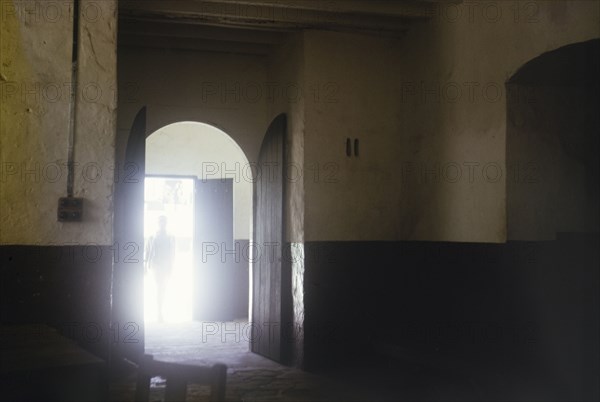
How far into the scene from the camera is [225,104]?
809 cm

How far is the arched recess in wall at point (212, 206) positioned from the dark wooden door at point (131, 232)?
130 inches

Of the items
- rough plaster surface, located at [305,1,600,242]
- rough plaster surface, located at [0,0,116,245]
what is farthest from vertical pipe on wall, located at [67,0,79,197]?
rough plaster surface, located at [305,1,600,242]

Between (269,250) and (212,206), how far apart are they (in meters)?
3.13

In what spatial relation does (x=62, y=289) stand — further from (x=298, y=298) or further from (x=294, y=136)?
(x=294, y=136)

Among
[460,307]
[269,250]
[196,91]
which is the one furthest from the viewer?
[196,91]

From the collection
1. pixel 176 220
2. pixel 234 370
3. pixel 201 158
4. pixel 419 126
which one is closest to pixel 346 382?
pixel 234 370

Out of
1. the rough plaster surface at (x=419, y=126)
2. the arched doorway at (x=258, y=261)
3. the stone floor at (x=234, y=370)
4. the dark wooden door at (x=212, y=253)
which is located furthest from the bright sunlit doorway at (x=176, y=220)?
the rough plaster surface at (x=419, y=126)

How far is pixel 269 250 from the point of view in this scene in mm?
7633

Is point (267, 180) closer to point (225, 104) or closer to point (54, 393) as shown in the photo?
point (225, 104)

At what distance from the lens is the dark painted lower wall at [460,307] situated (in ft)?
16.7

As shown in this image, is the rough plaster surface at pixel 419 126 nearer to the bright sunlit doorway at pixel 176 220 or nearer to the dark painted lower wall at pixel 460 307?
the dark painted lower wall at pixel 460 307

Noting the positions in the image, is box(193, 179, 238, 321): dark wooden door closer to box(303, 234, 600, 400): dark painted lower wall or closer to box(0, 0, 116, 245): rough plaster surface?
box(303, 234, 600, 400): dark painted lower wall

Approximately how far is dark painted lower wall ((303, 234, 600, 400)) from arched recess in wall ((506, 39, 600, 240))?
0.34 m

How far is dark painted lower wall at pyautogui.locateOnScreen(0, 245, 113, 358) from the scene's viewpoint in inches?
182
